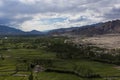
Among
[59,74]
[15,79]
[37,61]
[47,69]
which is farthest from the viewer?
[37,61]

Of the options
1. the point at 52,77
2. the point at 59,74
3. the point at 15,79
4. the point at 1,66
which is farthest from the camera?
the point at 1,66

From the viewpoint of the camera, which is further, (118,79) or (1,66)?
(1,66)

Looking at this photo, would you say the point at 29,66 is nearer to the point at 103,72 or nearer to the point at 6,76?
the point at 6,76

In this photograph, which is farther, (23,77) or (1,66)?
(1,66)

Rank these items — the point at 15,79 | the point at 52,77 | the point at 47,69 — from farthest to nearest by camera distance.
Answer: the point at 47,69, the point at 52,77, the point at 15,79

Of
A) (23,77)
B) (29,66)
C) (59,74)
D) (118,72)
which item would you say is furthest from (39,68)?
(118,72)

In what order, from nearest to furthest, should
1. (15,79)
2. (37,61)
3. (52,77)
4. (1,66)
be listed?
1. (15,79)
2. (52,77)
3. (1,66)
4. (37,61)

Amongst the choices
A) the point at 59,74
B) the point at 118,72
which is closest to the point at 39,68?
the point at 59,74

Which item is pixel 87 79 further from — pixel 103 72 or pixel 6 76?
pixel 6 76

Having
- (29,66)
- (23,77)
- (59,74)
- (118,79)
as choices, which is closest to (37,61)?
(29,66)
